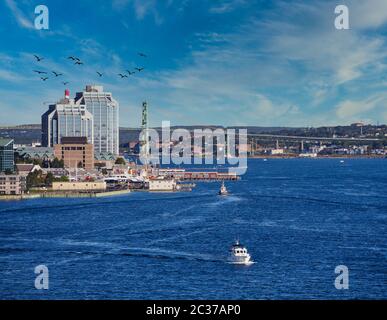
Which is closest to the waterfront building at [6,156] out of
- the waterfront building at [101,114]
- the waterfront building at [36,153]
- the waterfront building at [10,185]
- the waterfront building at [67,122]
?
the waterfront building at [10,185]

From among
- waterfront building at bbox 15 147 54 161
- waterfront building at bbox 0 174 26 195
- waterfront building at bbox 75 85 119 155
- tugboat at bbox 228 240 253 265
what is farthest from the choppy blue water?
waterfront building at bbox 75 85 119 155

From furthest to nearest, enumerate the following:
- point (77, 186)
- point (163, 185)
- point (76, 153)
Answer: point (76, 153) < point (163, 185) < point (77, 186)

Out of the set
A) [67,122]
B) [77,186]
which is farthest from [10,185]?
[67,122]

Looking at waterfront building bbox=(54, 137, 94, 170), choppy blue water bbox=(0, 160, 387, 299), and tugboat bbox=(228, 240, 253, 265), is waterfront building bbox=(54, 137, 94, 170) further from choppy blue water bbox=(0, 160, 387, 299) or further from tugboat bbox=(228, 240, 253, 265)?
tugboat bbox=(228, 240, 253, 265)

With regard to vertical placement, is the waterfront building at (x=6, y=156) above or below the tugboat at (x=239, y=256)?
above

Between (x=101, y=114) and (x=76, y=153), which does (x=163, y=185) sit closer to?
(x=76, y=153)

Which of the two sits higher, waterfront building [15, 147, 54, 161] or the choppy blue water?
waterfront building [15, 147, 54, 161]

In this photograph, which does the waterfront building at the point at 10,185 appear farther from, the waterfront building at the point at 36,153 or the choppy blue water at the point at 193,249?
the waterfront building at the point at 36,153
